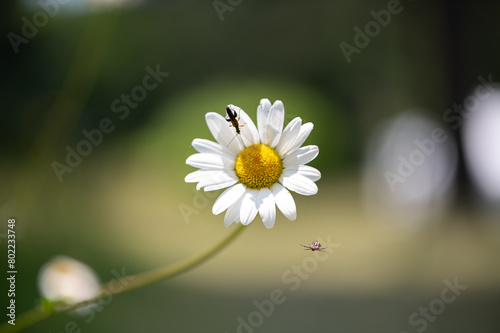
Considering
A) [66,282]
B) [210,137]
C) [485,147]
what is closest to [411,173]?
[485,147]

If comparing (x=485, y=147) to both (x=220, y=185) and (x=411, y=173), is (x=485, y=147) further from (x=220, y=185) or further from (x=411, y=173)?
(x=220, y=185)

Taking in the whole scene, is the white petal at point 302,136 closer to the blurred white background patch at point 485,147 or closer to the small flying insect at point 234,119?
the small flying insect at point 234,119

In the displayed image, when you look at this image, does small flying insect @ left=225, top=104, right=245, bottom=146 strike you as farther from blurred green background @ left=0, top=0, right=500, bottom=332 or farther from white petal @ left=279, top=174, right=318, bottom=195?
blurred green background @ left=0, top=0, right=500, bottom=332

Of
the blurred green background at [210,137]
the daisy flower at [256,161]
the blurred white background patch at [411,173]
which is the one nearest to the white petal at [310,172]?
the daisy flower at [256,161]

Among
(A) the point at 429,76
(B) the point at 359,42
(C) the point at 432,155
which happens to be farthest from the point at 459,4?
(C) the point at 432,155

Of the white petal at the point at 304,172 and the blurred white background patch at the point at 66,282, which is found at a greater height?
the blurred white background patch at the point at 66,282

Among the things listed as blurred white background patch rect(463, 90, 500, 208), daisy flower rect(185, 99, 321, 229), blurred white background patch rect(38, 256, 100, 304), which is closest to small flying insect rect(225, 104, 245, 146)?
daisy flower rect(185, 99, 321, 229)
